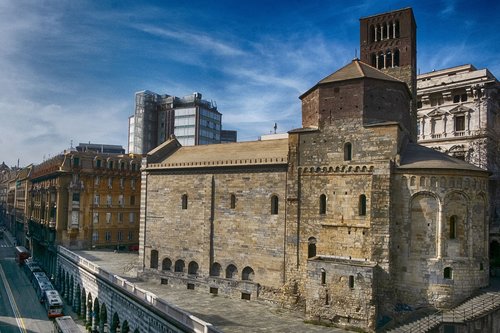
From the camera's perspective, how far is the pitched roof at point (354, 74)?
1198 inches

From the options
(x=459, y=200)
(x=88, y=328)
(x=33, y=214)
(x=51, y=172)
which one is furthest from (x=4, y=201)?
(x=459, y=200)

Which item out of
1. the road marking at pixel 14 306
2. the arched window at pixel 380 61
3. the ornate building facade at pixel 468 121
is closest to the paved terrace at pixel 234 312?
the road marking at pixel 14 306

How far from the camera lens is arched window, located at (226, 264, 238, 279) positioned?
113ft

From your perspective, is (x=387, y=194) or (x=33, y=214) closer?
(x=387, y=194)

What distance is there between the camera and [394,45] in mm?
38875

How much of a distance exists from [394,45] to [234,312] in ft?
90.8

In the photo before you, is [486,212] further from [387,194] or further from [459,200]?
[387,194]

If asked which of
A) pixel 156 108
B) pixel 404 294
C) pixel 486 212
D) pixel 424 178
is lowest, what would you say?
pixel 404 294

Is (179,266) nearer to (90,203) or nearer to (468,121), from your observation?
(90,203)

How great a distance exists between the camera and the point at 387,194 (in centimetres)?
2758

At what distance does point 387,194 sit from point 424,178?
2.63 metres

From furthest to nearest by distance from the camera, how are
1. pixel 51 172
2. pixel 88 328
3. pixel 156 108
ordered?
pixel 156 108, pixel 51 172, pixel 88 328

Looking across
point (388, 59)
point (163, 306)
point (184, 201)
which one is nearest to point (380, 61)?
point (388, 59)

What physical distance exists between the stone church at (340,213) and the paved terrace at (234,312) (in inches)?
38.4
